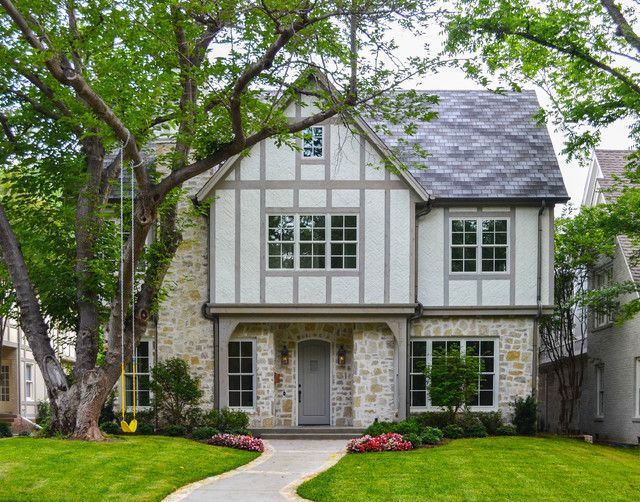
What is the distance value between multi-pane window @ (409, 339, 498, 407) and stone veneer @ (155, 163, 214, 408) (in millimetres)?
5062

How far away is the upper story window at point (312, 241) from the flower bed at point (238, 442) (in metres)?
4.63

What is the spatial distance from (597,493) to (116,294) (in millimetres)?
10025

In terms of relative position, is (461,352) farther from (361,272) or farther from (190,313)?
(190,313)

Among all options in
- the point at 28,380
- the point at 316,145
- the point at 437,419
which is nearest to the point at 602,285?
the point at 437,419

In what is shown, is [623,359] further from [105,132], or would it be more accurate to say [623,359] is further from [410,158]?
[105,132]

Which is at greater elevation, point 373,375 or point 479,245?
point 479,245

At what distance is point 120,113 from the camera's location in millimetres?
17328

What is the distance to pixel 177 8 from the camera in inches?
635

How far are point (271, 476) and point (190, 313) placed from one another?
825 cm

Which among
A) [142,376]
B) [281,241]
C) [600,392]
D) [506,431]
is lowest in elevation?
[506,431]

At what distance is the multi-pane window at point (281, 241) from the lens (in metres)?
22.7

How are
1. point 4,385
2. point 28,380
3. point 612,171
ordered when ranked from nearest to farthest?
point 612,171 → point 4,385 → point 28,380

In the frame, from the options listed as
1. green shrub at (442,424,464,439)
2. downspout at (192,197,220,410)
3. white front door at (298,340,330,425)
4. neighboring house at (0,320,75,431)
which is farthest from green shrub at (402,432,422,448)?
neighboring house at (0,320,75,431)

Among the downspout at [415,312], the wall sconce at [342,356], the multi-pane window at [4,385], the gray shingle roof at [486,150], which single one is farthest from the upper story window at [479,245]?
the multi-pane window at [4,385]
